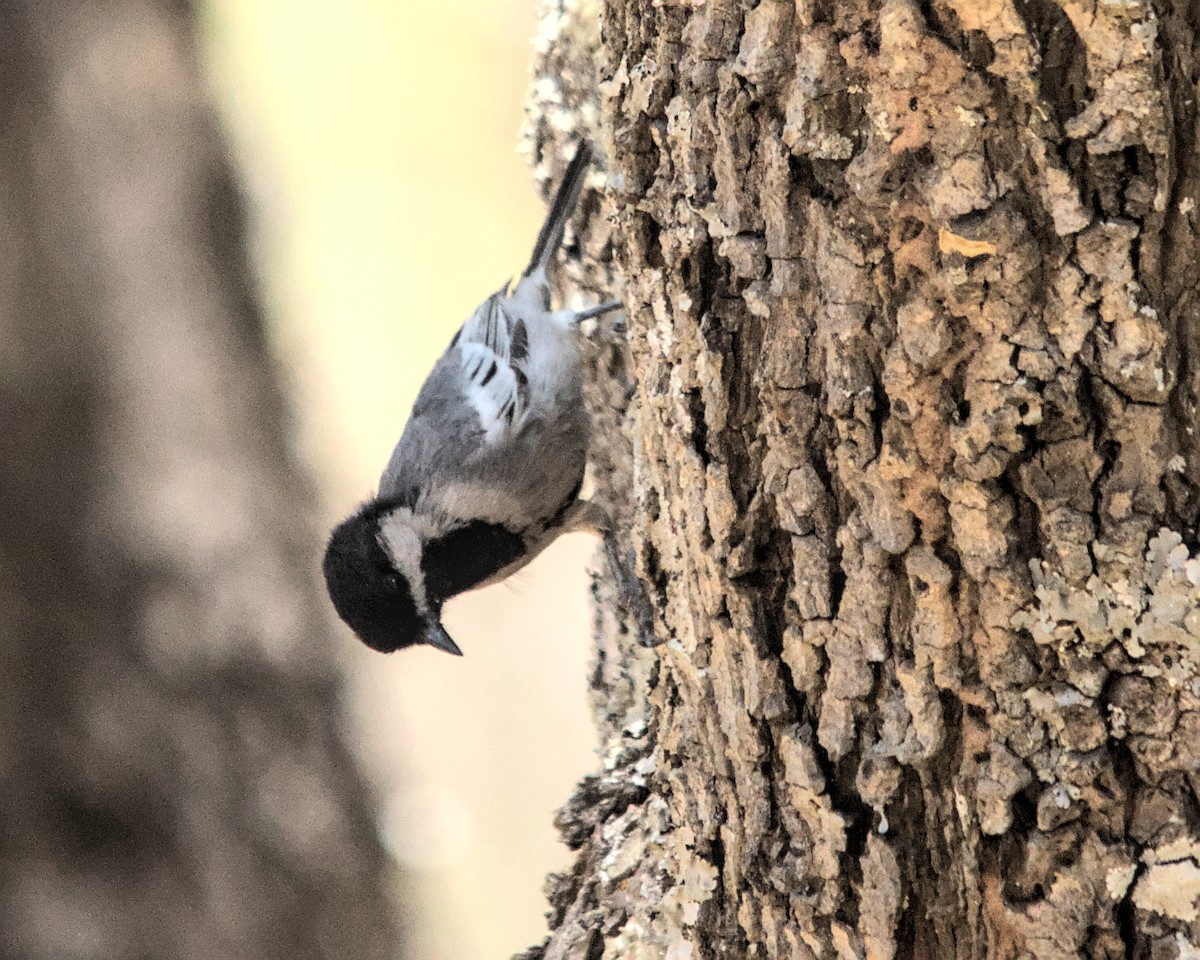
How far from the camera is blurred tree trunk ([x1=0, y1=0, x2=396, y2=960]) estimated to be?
2893 mm

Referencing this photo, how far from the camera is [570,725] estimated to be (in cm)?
448

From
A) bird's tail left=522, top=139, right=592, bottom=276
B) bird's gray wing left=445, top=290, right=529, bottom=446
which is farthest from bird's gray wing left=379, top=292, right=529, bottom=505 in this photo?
bird's tail left=522, top=139, right=592, bottom=276

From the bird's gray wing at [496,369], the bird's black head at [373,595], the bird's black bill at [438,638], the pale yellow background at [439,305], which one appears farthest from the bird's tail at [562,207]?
the pale yellow background at [439,305]

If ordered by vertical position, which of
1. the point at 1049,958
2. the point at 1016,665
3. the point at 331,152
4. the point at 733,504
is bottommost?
the point at 1049,958

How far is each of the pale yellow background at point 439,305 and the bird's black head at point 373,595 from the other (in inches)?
58.1

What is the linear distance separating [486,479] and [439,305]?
1.83 m

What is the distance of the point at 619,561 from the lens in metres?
2.67

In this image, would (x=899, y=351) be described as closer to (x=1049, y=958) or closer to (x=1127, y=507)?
(x=1127, y=507)

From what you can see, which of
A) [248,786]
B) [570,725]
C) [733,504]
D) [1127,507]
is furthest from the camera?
[570,725]

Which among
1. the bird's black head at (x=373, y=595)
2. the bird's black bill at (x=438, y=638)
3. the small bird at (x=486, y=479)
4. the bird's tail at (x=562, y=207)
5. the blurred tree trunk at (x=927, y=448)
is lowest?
the blurred tree trunk at (x=927, y=448)

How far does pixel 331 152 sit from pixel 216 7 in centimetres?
114

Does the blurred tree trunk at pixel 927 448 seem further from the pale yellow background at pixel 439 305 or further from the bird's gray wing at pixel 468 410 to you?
the pale yellow background at pixel 439 305

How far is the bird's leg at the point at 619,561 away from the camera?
2.29 m

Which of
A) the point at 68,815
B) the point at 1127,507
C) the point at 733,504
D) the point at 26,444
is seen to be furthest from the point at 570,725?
the point at 1127,507
